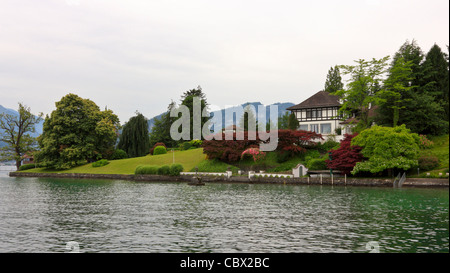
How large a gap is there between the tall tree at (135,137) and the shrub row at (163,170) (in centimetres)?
2410

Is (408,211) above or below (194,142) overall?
below

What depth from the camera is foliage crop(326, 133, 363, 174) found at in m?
51.1

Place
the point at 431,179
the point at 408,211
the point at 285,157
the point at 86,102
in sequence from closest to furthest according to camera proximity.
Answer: the point at 408,211 < the point at 431,179 < the point at 285,157 < the point at 86,102

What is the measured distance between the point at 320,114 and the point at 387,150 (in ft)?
101

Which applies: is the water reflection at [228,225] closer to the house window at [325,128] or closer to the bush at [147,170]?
the bush at [147,170]

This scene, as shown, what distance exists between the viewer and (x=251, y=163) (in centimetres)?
6819

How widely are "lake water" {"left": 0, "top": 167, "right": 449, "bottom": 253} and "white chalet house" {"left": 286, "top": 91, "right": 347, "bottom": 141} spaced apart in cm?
4278

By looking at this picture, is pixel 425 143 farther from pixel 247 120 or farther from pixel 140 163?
pixel 140 163

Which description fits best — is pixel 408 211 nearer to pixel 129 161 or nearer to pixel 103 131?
pixel 129 161

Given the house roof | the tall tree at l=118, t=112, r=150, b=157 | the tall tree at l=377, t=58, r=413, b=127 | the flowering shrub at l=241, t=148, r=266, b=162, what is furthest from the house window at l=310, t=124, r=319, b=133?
the tall tree at l=118, t=112, r=150, b=157

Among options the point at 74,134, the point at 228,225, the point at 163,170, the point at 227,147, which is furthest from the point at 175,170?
the point at 228,225

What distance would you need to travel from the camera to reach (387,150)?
154 ft
